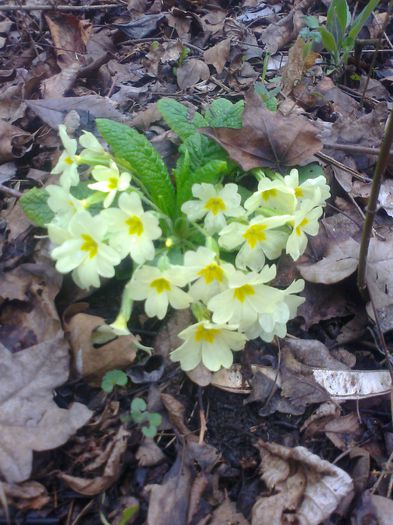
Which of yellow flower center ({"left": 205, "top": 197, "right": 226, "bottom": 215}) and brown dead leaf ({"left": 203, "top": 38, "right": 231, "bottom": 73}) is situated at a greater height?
yellow flower center ({"left": 205, "top": 197, "right": 226, "bottom": 215})

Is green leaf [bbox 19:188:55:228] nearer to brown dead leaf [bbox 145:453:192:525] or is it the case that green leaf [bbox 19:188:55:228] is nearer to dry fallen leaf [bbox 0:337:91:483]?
dry fallen leaf [bbox 0:337:91:483]

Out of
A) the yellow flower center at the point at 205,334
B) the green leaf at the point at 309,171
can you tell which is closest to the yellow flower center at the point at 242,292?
the yellow flower center at the point at 205,334

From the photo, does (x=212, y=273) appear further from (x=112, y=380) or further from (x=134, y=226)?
(x=112, y=380)

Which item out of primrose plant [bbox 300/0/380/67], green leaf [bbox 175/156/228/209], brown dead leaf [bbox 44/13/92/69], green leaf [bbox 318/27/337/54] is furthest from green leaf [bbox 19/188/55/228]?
green leaf [bbox 318/27/337/54]

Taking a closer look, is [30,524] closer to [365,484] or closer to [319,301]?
[365,484]

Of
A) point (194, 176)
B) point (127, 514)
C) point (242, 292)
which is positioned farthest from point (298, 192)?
point (127, 514)

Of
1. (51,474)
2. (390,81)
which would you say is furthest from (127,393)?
(390,81)
